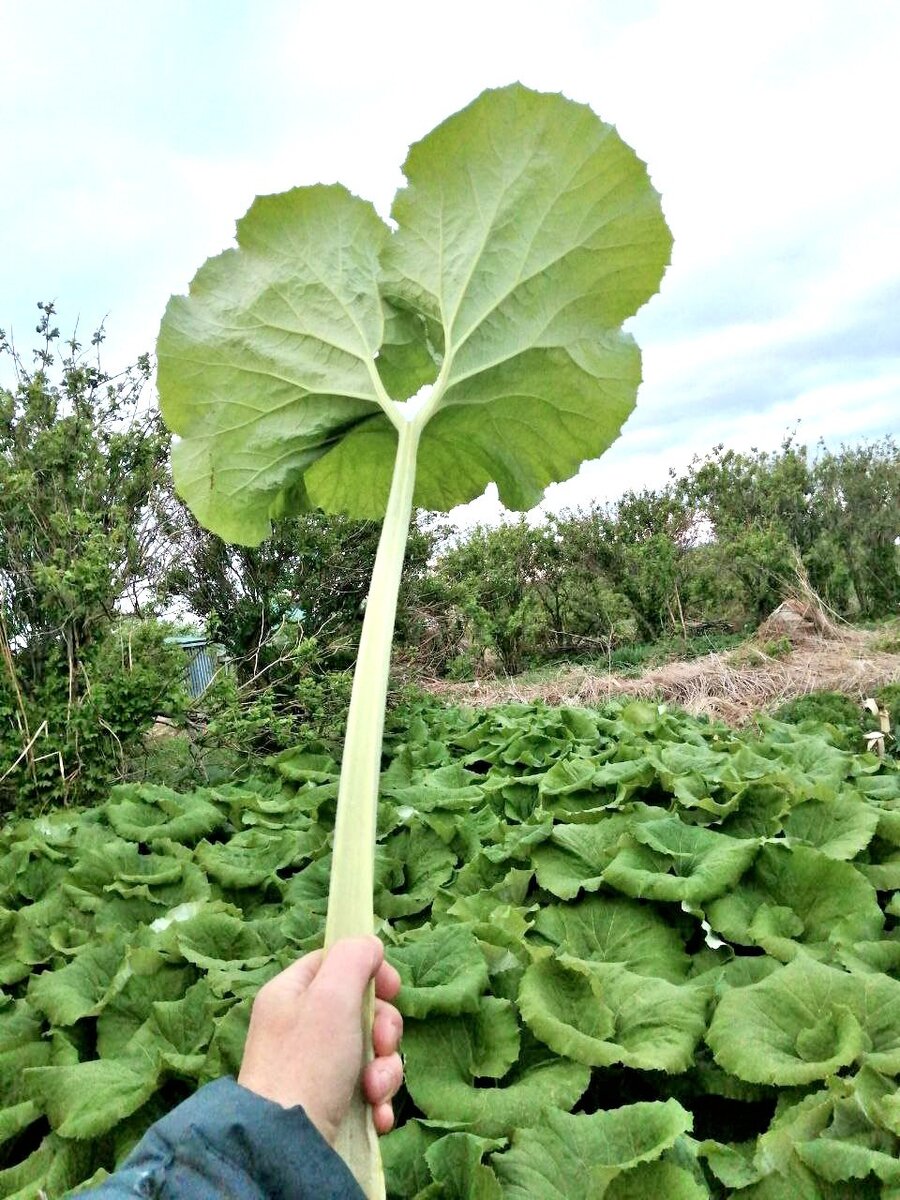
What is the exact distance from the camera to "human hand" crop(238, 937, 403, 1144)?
103 centimetres

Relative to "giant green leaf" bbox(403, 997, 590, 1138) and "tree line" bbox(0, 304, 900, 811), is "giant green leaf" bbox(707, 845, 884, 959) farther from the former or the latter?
"tree line" bbox(0, 304, 900, 811)

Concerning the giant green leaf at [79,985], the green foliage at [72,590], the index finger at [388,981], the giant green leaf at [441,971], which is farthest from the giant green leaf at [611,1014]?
the green foliage at [72,590]

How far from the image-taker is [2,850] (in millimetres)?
3539

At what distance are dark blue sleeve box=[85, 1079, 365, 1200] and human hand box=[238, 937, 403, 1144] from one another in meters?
0.03

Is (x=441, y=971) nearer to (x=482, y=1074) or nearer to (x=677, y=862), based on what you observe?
(x=482, y=1074)

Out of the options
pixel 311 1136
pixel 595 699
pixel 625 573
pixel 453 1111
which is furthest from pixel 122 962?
pixel 625 573

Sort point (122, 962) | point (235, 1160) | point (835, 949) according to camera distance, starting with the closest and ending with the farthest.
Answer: point (235, 1160)
point (835, 949)
point (122, 962)

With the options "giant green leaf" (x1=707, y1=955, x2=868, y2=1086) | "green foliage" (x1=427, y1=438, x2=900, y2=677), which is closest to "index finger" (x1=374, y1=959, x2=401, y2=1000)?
"giant green leaf" (x1=707, y1=955, x2=868, y2=1086)

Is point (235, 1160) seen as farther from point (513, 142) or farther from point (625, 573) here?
point (625, 573)

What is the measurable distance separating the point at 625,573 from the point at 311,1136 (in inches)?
612

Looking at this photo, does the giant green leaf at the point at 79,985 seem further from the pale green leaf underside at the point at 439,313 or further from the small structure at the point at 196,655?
the small structure at the point at 196,655

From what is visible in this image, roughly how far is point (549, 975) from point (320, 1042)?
0.93 metres

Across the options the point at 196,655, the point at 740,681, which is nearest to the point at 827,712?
the point at 740,681

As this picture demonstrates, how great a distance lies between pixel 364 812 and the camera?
48.9 inches
